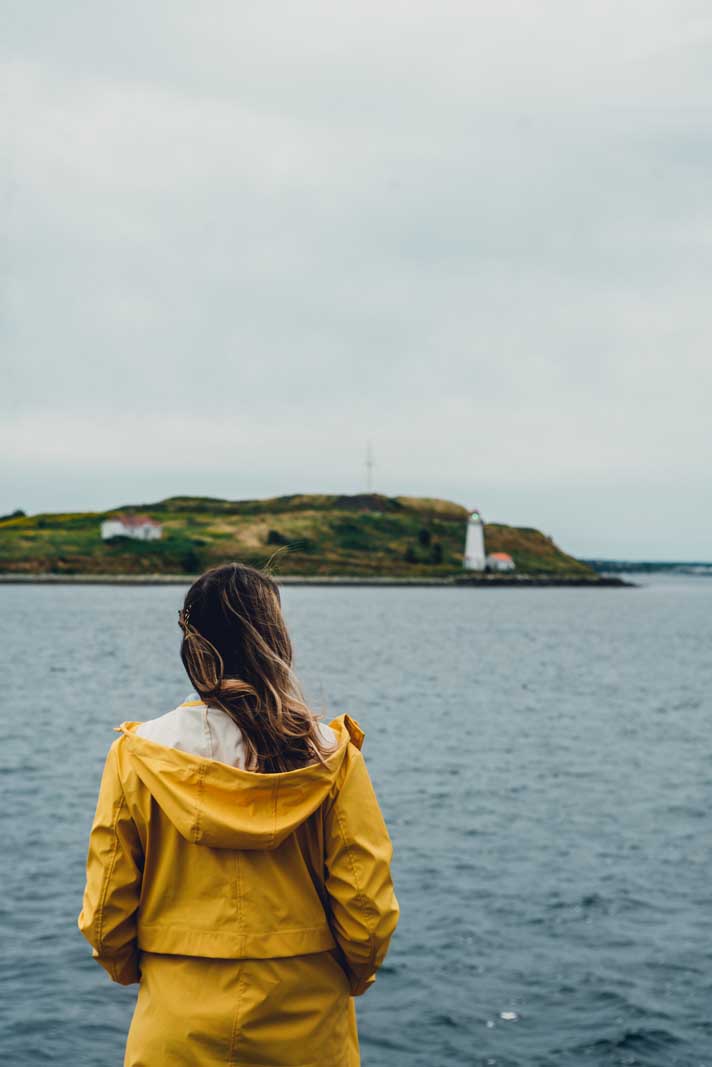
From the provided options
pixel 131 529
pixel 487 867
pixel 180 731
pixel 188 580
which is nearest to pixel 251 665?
pixel 180 731

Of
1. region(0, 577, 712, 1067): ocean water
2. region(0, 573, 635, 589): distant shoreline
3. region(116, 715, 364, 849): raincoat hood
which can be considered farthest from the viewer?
region(0, 573, 635, 589): distant shoreline

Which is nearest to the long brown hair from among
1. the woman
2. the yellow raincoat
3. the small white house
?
the woman

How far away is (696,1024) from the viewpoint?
10.5 m

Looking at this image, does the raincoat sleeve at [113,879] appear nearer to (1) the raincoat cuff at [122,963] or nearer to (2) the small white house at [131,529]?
(1) the raincoat cuff at [122,963]

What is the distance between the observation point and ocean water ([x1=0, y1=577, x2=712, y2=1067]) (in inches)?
409

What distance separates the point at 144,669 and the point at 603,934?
3779cm

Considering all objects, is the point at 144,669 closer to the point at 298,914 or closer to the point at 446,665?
the point at 446,665

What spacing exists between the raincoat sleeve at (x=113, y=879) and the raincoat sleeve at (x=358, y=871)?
629 mm

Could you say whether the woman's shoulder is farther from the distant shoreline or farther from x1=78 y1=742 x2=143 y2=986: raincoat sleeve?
the distant shoreline

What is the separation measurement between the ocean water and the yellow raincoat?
677 cm

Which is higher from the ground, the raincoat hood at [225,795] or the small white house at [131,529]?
the small white house at [131,529]

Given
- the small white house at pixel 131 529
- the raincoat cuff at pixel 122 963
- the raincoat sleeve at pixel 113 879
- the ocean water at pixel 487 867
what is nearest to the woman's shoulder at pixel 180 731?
the raincoat sleeve at pixel 113 879

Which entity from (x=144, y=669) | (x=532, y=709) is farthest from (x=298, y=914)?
(x=144, y=669)

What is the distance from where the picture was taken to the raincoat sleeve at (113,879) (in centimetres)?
363
